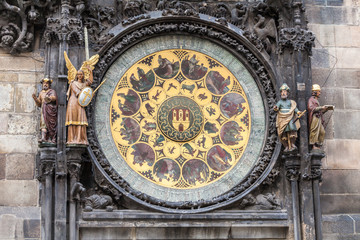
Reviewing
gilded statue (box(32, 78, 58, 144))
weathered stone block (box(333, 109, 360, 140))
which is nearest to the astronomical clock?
Result: gilded statue (box(32, 78, 58, 144))

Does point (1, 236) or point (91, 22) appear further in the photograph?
point (91, 22)

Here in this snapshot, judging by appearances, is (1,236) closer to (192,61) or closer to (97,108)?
(97,108)

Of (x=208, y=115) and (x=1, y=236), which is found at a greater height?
(x=208, y=115)

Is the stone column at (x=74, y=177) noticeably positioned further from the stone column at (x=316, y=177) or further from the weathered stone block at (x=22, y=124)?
the stone column at (x=316, y=177)

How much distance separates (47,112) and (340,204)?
438 centimetres

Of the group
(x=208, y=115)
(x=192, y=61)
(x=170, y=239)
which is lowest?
(x=170, y=239)

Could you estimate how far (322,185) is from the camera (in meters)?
11.2

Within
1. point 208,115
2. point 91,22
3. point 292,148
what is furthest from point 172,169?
point 91,22

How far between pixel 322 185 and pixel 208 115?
1937 mm

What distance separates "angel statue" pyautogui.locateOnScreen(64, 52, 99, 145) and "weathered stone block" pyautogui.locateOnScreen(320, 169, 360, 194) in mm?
3526

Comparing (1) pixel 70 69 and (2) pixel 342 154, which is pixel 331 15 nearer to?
(2) pixel 342 154

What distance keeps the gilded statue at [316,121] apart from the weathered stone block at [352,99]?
0.78 m

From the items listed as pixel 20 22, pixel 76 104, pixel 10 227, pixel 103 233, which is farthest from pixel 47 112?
pixel 103 233

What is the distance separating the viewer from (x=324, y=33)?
1180 cm
